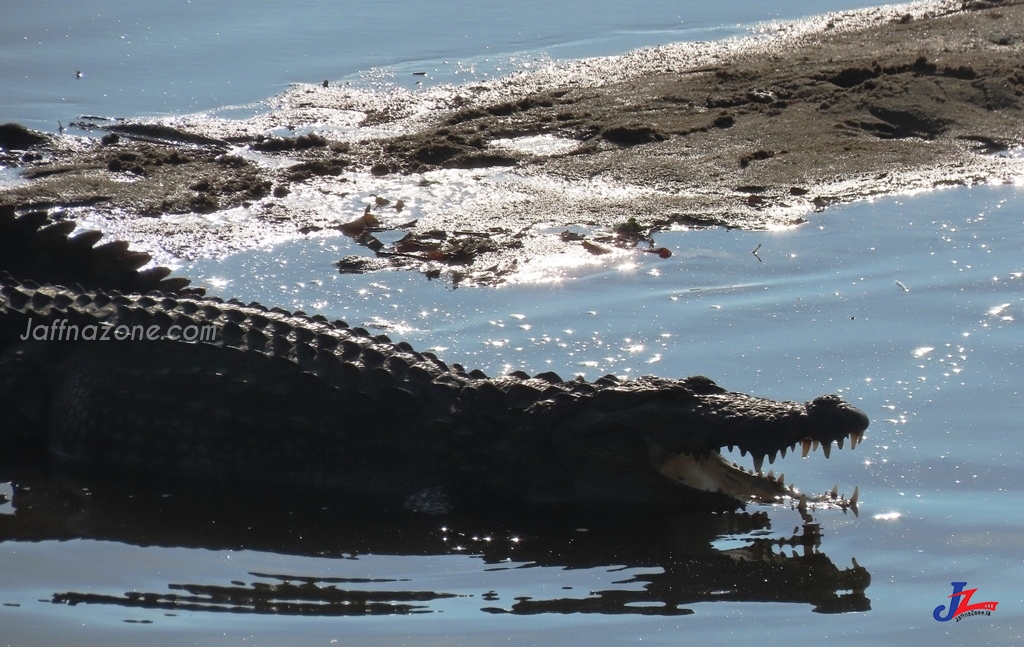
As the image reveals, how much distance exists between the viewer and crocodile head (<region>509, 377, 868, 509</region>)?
395 centimetres

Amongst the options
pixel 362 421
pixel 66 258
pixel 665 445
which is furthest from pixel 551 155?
pixel 665 445

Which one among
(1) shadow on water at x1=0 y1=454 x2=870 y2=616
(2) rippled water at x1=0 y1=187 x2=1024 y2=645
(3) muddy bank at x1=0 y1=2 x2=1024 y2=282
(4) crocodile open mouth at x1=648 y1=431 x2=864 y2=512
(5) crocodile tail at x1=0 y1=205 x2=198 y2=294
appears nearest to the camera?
(2) rippled water at x1=0 y1=187 x2=1024 y2=645

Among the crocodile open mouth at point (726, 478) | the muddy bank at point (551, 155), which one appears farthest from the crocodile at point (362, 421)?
the muddy bank at point (551, 155)

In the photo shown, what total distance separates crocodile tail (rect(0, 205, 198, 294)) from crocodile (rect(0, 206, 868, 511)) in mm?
657

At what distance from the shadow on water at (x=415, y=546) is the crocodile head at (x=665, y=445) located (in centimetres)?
9

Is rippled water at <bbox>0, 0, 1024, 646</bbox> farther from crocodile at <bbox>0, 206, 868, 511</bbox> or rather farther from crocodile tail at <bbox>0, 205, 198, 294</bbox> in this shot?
crocodile tail at <bbox>0, 205, 198, 294</bbox>

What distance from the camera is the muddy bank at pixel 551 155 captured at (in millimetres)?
6574

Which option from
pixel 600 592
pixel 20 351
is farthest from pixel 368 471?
pixel 20 351

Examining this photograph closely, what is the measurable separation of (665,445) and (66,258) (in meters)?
2.66

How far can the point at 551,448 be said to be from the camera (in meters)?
4.22

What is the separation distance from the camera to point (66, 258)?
5.23 metres

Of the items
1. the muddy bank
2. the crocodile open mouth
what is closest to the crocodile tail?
the muddy bank

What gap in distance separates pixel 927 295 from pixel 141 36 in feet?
23.5

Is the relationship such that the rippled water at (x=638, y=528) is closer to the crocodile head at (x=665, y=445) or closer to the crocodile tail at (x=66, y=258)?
the crocodile head at (x=665, y=445)
